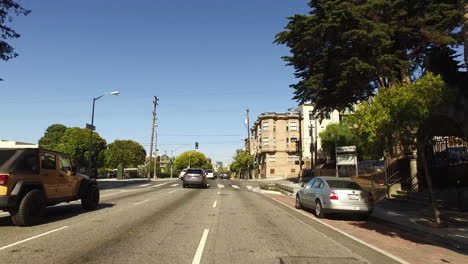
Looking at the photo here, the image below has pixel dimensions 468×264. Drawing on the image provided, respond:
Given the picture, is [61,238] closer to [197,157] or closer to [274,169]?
[274,169]

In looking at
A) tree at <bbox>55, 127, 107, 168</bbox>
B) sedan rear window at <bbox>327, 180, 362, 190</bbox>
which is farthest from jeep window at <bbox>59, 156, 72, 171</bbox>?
tree at <bbox>55, 127, 107, 168</bbox>

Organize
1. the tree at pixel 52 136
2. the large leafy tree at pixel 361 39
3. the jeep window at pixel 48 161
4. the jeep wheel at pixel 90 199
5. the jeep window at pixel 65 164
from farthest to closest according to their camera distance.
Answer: the tree at pixel 52 136 → the large leafy tree at pixel 361 39 → the jeep wheel at pixel 90 199 → the jeep window at pixel 65 164 → the jeep window at pixel 48 161

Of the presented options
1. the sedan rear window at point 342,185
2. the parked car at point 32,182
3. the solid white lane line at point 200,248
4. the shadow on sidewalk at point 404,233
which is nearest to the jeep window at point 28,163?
the parked car at point 32,182

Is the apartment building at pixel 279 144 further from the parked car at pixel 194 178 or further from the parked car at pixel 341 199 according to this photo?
the parked car at pixel 341 199

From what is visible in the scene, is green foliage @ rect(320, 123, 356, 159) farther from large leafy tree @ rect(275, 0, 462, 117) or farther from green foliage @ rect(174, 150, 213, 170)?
green foliage @ rect(174, 150, 213, 170)

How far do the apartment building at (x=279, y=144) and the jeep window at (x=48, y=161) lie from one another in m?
57.8

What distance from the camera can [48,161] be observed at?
9.93m

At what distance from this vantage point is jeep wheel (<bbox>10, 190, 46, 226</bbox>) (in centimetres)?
842

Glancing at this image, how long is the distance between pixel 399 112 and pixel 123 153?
7033 cm

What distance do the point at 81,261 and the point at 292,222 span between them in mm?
6839

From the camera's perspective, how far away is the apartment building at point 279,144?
66.8m

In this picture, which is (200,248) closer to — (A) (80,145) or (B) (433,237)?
(B) (433,237)

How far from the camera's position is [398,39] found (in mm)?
20859

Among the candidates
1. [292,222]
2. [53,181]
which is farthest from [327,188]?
[53,181]
